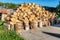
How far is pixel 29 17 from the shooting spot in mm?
9477

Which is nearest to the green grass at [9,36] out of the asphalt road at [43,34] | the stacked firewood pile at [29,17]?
the asphalt road at [43,34]

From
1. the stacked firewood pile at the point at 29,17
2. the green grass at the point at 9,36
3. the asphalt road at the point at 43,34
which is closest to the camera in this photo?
the green grass at the point at 9,36

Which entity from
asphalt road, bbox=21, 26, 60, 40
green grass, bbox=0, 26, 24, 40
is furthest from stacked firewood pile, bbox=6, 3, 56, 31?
green grass, bbox=0, 26, 24, 40

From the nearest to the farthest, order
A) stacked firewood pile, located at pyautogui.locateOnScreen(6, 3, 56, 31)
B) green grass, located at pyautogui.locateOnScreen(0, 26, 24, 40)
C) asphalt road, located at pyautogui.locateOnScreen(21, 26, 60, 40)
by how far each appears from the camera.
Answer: green grass, located at pyautogui.locateOnScreen(0, 26, 24, 40) < asphalt road, located at pyautogui.locateOnScreen(21, 26, 60, 40) < stacked firewood pile, located at pyautogui.locateOnScreen(6, 3, 56, 31)

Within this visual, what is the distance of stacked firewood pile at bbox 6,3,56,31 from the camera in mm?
9156

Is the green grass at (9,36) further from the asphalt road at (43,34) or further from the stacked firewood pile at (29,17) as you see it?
the stacked firewood pile at (29,17)

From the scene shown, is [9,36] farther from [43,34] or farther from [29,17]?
[29,17]

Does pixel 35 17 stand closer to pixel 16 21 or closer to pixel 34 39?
pixel 16 21

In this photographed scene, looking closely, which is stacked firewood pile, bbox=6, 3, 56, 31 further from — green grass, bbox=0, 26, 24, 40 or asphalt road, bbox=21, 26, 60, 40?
green grass, bbox=0, 26, 24, 40

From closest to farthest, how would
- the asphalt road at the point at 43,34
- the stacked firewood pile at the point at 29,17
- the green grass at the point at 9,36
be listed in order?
the green grass at the point at 9,36 < the asphalt road at the point at 43,34 < the stacked firewood pile at the point at 29,17

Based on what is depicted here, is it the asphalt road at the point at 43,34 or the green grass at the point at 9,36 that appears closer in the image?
the green grass at the point at 9,36

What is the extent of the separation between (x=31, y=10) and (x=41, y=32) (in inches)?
73.8

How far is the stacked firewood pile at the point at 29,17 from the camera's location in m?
9.16

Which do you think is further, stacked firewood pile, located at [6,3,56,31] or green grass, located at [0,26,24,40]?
stacked firewood pile, located at [6,3,56,31]
